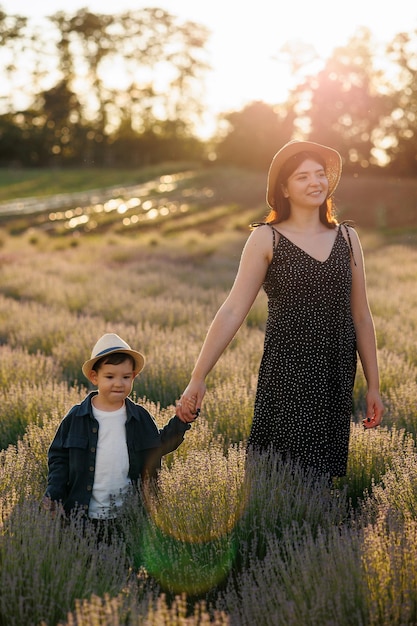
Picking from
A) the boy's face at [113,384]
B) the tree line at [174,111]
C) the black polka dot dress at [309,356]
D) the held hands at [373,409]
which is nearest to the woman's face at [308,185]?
the black polka dot dress at [309,356]

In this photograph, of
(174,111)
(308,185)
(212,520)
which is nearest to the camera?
(212,520)

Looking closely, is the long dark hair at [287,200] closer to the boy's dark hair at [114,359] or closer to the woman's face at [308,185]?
the woman's face at [308,185]

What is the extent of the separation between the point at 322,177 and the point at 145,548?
170cm

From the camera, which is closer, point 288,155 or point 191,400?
point 191,400

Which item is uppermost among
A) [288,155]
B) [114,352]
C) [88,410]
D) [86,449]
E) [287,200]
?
[288,155]

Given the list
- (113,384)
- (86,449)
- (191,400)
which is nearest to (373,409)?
(191,400)

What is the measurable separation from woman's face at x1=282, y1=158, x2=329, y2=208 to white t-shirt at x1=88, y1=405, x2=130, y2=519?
1.19m

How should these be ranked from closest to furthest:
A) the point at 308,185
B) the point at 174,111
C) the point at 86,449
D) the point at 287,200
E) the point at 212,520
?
1. the point at 212,520
2. the point at 86,449
3. the point at 308,185
4. the point at 287,200
5. the point at 174,111

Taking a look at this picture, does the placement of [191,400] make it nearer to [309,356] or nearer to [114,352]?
[114,352]

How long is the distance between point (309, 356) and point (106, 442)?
931 millimetres

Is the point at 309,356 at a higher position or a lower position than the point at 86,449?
higher

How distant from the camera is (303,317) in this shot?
3.29 meters

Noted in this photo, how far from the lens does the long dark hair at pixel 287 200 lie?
131 inches

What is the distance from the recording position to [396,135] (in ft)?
120
